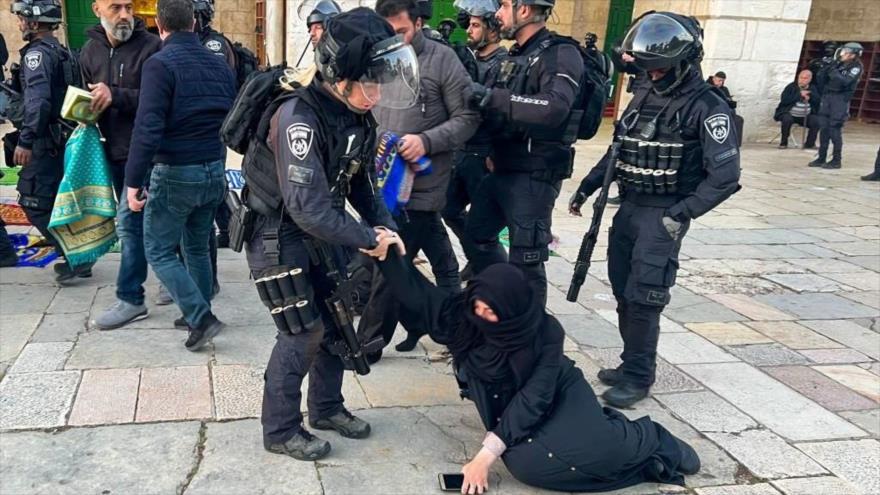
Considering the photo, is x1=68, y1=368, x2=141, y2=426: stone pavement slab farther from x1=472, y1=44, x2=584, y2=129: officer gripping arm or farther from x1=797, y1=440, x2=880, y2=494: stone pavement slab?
x1=797, y1=440, x2=880, y2=494: stone pavement slab

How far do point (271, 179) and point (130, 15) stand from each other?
199 centimetres

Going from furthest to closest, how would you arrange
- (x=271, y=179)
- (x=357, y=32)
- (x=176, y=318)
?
1. (x=176, y=318)
2. (x=271, y=179)
3. (x=357, y=32)

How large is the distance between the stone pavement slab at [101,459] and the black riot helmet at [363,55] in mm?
1611

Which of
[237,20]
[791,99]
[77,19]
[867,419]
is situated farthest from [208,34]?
[791,99]

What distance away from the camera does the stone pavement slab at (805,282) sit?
19.7 feet

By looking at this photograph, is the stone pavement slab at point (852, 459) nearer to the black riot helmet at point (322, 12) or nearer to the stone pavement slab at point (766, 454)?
the stone pavement slab at point (766, 454)

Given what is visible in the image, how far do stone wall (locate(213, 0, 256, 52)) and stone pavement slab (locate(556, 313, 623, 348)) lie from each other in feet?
37.1

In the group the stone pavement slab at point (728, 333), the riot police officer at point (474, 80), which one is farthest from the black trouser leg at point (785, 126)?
the stone pavement slab at point (728, 333)

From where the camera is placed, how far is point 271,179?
2.70 metres

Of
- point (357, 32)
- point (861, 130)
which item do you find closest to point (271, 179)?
point (357, 32)

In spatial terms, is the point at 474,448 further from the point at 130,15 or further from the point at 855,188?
the point at 855,188

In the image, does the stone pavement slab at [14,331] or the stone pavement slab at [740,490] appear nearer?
the stone pavement slab at [740,490]

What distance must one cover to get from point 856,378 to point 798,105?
10119 millimetres

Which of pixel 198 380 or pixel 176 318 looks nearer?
pixel 198 380
